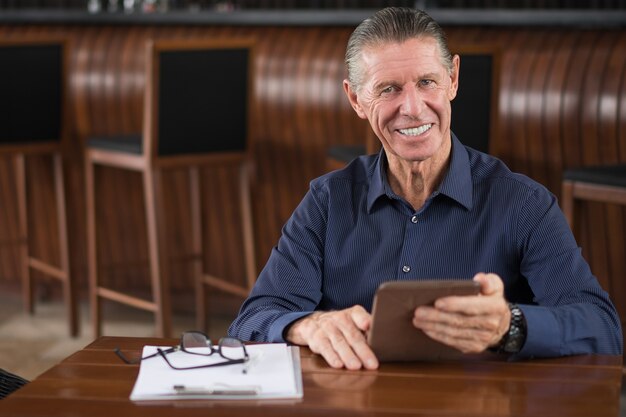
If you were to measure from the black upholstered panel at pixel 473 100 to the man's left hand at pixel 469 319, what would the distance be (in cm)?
166

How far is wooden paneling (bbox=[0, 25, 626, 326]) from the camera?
140 inches

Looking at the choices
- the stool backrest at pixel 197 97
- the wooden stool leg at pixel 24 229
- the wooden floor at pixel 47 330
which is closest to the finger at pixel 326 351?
the stool backrest at pixel 197 97

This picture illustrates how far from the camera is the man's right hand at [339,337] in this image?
160 centimetres

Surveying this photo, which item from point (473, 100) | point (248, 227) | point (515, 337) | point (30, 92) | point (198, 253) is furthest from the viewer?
point (198, 253)

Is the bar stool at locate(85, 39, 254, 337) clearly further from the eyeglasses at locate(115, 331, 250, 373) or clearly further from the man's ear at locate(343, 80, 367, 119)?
the eyeglasses at locate(115, 331, 250, 373)

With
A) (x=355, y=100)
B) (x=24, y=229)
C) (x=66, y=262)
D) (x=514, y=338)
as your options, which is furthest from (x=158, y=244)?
(x=514, y=338)

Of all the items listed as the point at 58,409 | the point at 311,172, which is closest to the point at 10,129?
the point at 311,172

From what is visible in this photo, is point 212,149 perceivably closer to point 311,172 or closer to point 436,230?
point 311,172

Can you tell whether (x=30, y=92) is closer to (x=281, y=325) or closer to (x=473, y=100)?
(x=473, y=100)

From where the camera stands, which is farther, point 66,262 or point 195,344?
point 66,262

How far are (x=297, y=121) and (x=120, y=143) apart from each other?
696mm

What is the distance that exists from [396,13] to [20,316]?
10.4 ft

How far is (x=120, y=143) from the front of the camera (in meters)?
3.96

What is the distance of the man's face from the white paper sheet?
1.70ft
